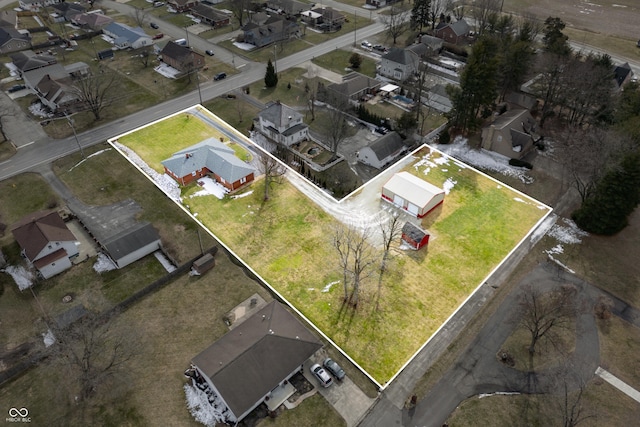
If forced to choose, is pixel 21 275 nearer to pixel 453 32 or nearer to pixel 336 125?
pixel 336 125

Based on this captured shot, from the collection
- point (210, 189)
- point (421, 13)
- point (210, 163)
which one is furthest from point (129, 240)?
point (421, 13)

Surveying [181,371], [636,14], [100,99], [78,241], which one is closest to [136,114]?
[100,99]

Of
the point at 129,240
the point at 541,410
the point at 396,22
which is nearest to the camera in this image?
the point at 541,410

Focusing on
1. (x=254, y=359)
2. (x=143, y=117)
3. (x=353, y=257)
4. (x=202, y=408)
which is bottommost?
(x=202, y=408)

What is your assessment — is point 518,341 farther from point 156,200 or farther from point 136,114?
point 136,114

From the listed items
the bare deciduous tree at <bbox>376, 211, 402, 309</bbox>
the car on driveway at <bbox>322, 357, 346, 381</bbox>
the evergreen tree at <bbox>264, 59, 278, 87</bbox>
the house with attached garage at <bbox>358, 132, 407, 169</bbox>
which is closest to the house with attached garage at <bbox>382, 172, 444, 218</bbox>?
the bare deciduous tree at <bbox>376, 211, 402, 309</bbox>

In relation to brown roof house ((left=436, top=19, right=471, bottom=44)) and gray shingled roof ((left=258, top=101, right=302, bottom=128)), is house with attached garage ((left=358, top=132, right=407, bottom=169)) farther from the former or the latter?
brown roof house ((left=436, top=19, right=471, bottom=44))

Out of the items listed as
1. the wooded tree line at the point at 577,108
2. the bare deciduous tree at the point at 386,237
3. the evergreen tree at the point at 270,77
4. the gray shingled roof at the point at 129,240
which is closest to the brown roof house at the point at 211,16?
the evergreen tree at the point at 270,77
